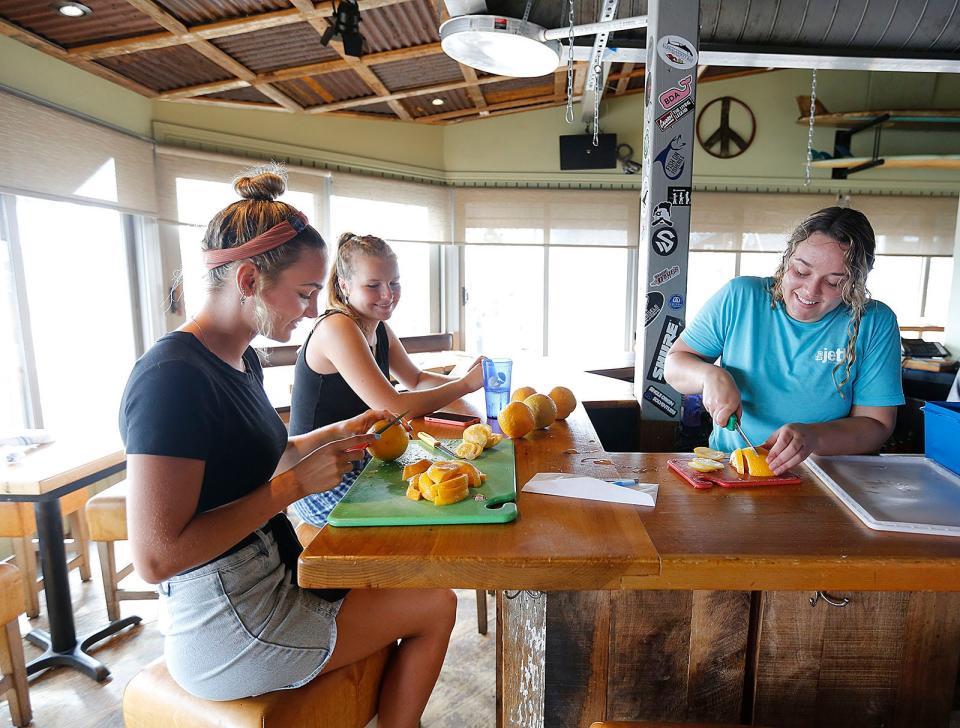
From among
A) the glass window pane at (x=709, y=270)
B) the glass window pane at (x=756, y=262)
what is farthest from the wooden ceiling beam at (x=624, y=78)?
the glass window pane at (x=756, y=262)

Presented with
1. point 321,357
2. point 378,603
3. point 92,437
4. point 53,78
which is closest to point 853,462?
point 378,603

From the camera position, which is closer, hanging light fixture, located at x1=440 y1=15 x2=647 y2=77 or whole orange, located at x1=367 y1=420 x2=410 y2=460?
whole orange, located at x1=367 y1=420 x2=410 y2=460

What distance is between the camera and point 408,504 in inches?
40.6

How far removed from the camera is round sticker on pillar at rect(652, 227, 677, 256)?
2307mm

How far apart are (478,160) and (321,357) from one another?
179 inches

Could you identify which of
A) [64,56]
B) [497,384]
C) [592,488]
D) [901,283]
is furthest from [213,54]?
[901,283]

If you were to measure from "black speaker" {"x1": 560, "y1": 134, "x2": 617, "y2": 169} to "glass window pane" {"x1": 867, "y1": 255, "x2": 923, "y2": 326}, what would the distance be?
10.2 feet

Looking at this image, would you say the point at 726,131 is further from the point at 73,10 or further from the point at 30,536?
the point at 30,536

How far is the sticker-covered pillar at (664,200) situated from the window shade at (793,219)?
153 inches

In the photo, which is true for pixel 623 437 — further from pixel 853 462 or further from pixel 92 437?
pixel 92 437

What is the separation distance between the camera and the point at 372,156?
5238 mm

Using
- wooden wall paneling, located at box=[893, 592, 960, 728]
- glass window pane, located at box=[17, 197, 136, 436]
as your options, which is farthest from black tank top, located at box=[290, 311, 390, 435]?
glass window pane, located at box=[17, 197, 136, 436]

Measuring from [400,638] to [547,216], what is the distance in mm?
5095

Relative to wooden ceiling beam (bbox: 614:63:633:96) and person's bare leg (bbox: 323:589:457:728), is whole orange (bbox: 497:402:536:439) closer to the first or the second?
person's bare leg (bbox: 323:589:457:728)
